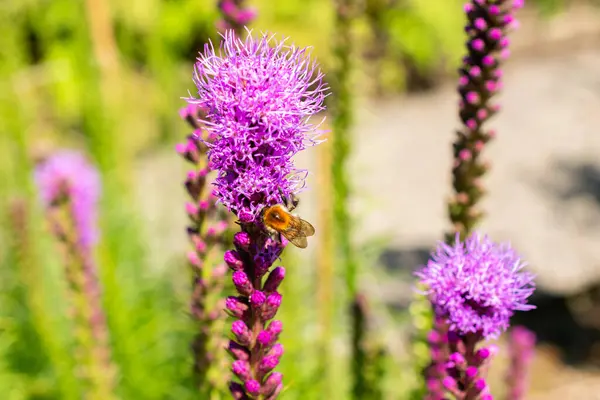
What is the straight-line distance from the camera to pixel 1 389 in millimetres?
3697

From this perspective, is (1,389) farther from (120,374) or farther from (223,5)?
(223,5)

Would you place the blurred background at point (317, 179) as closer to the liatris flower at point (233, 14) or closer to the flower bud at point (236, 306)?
the liatris flower at point (233, 14)

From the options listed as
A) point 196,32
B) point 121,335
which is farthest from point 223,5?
point 196,32

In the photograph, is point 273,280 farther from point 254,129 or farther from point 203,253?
point 203,253

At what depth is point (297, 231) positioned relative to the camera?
1423mm

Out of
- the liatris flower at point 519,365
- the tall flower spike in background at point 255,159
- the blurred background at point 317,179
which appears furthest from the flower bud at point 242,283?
the liatris flower at point 519,365

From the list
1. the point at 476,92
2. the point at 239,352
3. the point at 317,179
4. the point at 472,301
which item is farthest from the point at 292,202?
the point at 317,179

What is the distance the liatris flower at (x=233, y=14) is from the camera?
2.31m

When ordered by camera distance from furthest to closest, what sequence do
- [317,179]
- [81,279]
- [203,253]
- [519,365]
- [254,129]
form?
[317,179] → [81,279] → [519,365] → [203,253] → [254,129]

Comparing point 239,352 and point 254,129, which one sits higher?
point 254,129

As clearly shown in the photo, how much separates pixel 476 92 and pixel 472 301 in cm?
73

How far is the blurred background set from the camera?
398 cm

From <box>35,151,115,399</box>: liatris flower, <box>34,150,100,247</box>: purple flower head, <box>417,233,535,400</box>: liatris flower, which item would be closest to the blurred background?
<box>34,150,100,247</box>: purple flower head

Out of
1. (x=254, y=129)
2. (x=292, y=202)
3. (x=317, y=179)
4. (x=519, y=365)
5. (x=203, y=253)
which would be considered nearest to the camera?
(x=254, y=129)
